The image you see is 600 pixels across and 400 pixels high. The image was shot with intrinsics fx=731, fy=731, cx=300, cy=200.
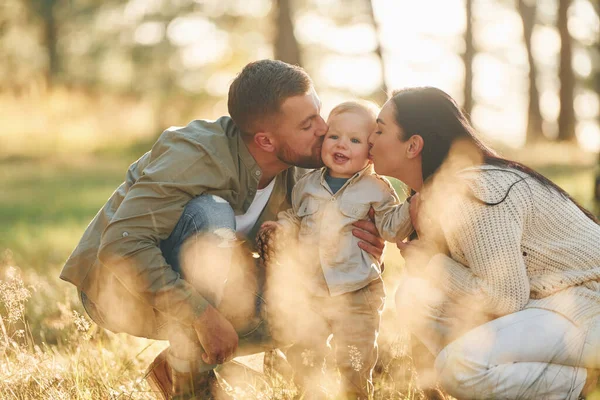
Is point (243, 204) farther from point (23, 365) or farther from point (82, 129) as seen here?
point (82, 129)

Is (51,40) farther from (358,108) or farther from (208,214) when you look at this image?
(208,214)

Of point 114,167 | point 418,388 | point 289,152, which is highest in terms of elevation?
point 289,152

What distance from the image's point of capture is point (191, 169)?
3162mm

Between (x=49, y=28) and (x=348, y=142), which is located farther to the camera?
(x=49, y=28)

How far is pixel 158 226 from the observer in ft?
9.98

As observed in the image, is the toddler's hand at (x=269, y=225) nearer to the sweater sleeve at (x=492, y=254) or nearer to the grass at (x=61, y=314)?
the grass at (x=61, y=314)

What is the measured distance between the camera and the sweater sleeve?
280cm

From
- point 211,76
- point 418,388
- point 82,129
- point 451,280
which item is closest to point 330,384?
point 418,388

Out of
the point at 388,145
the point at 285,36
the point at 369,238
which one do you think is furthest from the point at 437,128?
the point at 285,36

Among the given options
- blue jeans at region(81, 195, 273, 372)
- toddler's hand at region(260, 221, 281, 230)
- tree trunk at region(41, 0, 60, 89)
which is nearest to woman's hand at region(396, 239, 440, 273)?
toddler's hand at region(260, 221, 281, 230)

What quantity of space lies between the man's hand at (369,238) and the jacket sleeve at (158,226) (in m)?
0.67

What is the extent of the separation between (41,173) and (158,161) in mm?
11330

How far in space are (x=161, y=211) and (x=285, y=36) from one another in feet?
35.8

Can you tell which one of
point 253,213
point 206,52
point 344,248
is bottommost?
point 206,52
